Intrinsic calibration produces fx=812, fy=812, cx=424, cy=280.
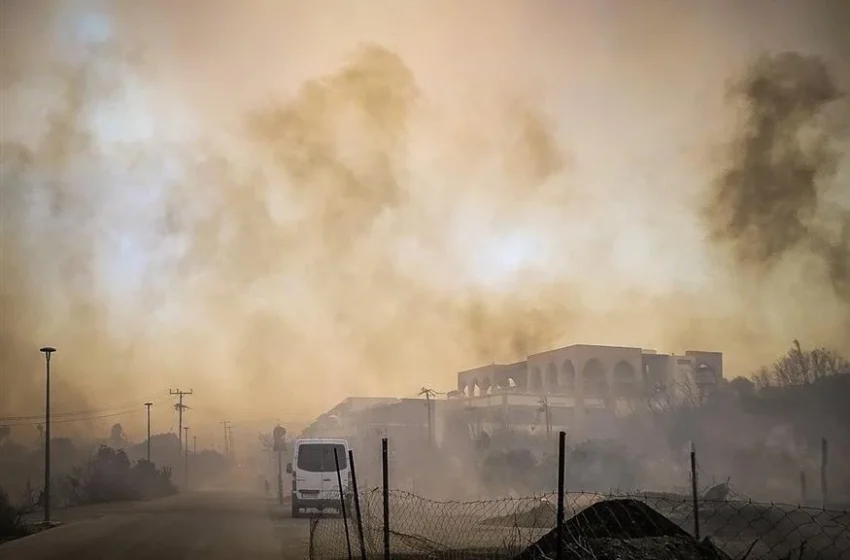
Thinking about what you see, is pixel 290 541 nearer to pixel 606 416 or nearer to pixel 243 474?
pixel 606 416

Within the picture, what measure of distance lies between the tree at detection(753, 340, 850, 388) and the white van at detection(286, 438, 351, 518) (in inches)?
808

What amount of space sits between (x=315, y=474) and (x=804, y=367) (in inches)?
855

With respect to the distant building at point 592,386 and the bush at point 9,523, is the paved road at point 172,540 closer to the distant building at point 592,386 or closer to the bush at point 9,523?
the bush at point 9,523

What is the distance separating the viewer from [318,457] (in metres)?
25.7

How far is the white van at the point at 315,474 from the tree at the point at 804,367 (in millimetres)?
20517

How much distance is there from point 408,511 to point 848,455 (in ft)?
51.1

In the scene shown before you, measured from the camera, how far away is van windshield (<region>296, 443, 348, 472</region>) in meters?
25.5

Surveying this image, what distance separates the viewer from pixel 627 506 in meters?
9.25

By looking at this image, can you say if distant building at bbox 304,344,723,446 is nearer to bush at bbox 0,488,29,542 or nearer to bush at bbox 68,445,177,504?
bush at bbox 68,445,177,504

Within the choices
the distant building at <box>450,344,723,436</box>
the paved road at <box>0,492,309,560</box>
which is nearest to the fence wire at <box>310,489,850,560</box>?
the paved road at <box>0,492,309,560</box>

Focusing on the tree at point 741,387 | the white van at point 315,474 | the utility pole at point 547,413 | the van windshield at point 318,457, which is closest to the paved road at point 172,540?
the white van at point 315,474

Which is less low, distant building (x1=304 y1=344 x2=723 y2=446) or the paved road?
distant building (x1=304 y1=344 x2=723 y2=446)

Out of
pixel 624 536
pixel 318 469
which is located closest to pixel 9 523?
pixel 318 469

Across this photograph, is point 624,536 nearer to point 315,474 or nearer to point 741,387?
point 315,474
